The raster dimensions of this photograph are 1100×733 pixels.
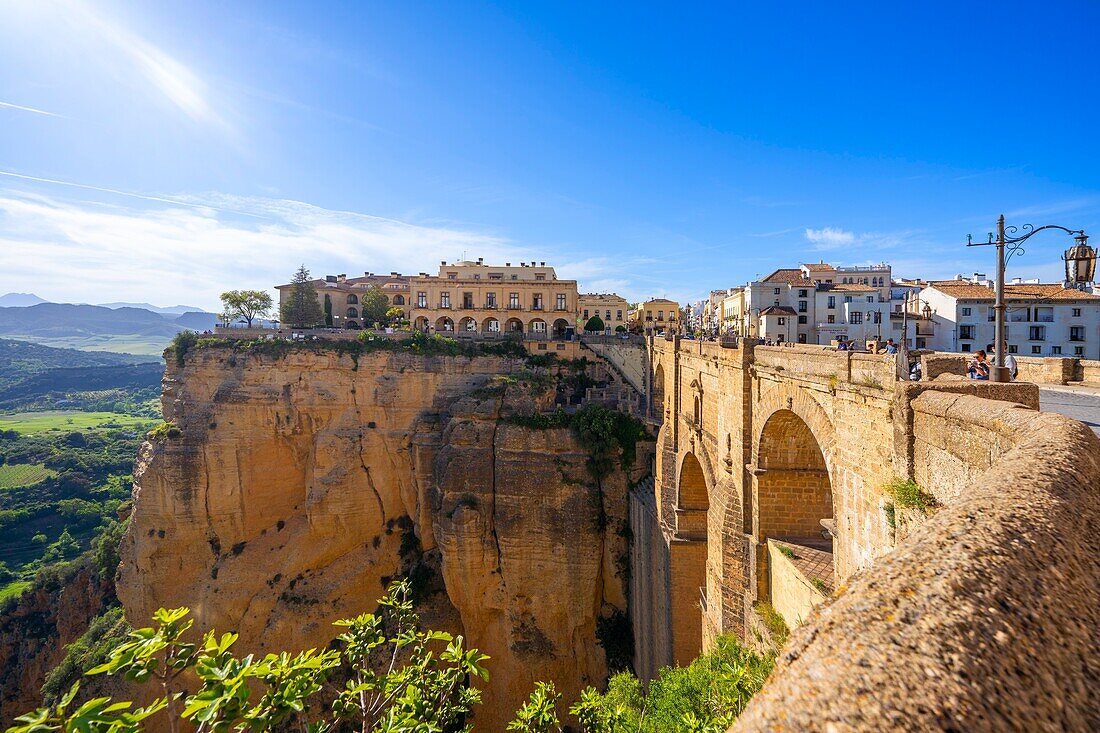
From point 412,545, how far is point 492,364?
12.7m

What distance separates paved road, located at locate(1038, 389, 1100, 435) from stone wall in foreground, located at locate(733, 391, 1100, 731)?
662cm

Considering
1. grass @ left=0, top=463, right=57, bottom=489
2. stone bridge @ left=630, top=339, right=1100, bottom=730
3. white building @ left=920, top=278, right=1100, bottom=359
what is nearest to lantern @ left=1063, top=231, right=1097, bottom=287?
stone bridge @ left=630, top=339, right=1100, bottom=730

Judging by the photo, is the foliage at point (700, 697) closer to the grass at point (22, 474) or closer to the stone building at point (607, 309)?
the stone building at point (607, 309)

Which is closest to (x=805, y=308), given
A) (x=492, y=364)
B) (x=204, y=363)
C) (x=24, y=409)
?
(x=492, y=364)

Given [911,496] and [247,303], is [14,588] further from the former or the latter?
[911,496]

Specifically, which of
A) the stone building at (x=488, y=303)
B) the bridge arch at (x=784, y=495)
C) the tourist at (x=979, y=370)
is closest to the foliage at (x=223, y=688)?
the bridge arch at (x=784, y=495)

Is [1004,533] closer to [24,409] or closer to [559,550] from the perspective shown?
[559,550]

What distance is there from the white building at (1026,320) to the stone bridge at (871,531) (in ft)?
41.2

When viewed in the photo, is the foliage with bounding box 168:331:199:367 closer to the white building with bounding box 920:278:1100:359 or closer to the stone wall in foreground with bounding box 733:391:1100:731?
the stone wall in foreground with bounding box 733:391:1100:731

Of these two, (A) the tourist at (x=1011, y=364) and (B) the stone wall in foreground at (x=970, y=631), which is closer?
(B) the stone wall in foreground at (x=970, y=631)

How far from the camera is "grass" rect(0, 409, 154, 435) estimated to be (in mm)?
98581

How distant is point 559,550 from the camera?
81.1 feet

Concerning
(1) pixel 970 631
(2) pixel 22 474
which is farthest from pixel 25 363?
(1) pixel 970 631

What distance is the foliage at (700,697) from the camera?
830cm
